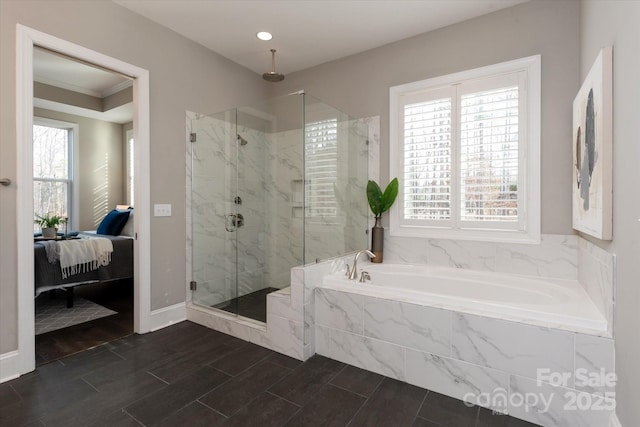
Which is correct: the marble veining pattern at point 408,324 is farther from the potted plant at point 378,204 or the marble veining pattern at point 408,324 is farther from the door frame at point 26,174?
the door frame at point 26,174

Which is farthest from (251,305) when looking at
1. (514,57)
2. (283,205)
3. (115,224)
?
(514,57)

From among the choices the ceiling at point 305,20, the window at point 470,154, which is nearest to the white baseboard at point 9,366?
the ceiling at point 305,20

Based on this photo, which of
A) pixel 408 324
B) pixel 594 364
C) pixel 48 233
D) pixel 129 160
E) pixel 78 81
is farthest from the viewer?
pixel 129 160

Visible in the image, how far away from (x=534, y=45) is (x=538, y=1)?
0.33m

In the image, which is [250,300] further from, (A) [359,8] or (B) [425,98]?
(A) [359,8]

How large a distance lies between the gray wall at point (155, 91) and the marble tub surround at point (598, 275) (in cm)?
315

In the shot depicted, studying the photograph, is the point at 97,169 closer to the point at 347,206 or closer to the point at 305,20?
the point at 305,20

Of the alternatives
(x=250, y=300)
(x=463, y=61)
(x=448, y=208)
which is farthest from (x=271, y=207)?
(x=463, y=61)

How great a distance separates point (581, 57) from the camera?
2.31 metres

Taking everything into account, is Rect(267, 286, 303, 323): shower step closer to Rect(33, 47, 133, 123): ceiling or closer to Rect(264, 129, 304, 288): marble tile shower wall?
Rect(264, 129, 304, 288): marble tile shower wall

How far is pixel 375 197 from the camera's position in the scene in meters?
3.15

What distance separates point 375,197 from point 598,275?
5.81ft

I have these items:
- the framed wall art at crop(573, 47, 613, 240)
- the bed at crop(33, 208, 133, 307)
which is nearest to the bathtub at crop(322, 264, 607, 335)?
the framed wall art at crop(573, 47, 613, 240)

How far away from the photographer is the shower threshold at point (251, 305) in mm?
2676
